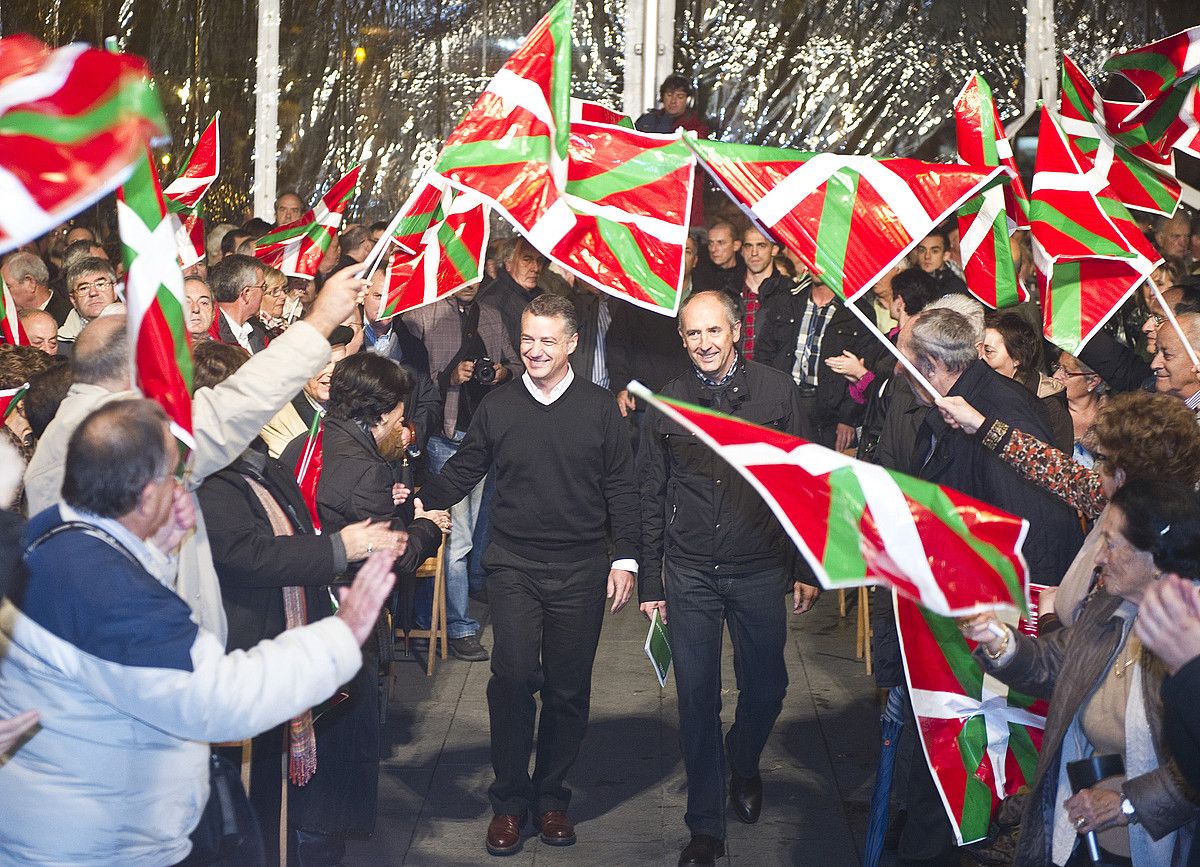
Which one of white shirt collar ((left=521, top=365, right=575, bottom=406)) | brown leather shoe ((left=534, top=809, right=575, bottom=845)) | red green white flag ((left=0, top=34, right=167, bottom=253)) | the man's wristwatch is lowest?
brown leather shoe ((left=534, top=809, right=575, bottom=845))

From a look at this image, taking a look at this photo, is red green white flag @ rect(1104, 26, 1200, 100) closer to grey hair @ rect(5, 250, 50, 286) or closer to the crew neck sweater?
the crew neck sweater

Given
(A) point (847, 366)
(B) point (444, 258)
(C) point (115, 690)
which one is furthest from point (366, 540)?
(A) point (847, 366)

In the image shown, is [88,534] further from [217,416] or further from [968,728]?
[968,728]

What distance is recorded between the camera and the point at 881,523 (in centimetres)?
381

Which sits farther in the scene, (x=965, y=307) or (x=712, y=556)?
(x=965, y=307)

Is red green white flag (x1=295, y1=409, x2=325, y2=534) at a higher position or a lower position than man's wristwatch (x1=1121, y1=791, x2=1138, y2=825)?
higher

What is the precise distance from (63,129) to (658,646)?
11.0 ft

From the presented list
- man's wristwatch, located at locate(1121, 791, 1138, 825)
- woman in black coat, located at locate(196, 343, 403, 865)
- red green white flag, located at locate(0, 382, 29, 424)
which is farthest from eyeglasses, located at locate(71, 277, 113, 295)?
man's wristwatch, located at locate(1121, 791, 1138, 825)

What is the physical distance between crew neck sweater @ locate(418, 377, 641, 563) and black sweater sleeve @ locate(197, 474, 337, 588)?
1.38m

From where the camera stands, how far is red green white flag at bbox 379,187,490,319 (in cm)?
661

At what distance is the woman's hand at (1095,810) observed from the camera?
12.2ft

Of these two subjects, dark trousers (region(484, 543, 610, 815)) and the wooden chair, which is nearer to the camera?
dark trousers (region(484, 543, 610, 815))

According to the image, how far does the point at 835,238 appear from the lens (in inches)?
213

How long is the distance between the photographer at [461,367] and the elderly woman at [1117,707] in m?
5.09
